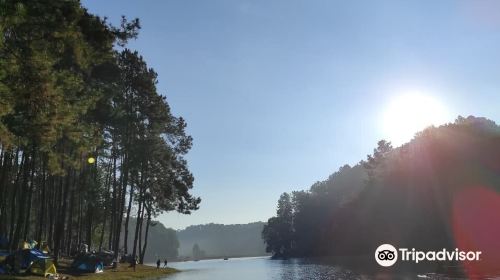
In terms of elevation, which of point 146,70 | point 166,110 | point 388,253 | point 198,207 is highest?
point 146,70

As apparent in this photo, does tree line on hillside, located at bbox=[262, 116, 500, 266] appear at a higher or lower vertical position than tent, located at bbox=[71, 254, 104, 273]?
higher

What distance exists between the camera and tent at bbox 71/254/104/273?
138ft

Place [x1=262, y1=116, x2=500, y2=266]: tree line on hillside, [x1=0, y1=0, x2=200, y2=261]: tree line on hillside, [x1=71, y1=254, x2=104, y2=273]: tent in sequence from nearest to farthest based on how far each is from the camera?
[x1=0, y1=0, x2=200, y2=261]: tree line on hillside < [x1=71, y1=254, x2=104, y2=273]: tent < [x1=262, y1=116, x2=500, y2=266]: tree line on hillside

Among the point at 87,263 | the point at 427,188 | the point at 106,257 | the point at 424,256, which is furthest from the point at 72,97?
the point at 427,188

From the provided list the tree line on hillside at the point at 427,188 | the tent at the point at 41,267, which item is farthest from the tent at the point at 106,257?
the tree line on hillside at the point at 427,188

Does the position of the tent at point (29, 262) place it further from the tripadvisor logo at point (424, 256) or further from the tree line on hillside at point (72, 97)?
the tripadvisor logo at point (424, 256)

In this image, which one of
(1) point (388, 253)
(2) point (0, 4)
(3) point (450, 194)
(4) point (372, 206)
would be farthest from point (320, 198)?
(2) point (0, 4)

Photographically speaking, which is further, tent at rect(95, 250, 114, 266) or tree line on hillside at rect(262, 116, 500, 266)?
tree line on hillside at rect(262, 116, 500, 266)

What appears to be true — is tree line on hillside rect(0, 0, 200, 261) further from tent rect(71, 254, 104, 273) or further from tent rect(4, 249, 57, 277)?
tent rect(4, 249, 57, 277)

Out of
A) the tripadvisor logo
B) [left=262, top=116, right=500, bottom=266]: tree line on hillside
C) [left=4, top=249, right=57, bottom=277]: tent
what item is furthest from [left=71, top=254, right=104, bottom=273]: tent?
[left=262, top=116, right=500, bottom=266]: tree line on hillside

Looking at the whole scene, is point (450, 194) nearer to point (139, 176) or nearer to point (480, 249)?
point (480, 249)

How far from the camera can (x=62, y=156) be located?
32844 millimetres

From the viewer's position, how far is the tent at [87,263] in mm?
41969

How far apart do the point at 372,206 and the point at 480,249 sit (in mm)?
49888
